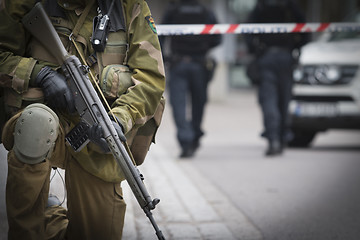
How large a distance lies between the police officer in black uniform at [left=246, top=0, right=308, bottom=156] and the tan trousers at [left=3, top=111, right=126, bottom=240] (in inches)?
205

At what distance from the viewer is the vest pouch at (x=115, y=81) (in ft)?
11.4

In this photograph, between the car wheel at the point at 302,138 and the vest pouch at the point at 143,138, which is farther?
the car wheel at the point at 302,138

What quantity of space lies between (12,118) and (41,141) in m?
0.25

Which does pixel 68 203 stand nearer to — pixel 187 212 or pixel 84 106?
pixel 84 106

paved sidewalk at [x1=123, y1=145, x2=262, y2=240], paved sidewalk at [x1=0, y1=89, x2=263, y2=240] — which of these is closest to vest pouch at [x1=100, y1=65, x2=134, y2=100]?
paved sidewalk at [x1=0, y1=89, x2=263, y2=240]

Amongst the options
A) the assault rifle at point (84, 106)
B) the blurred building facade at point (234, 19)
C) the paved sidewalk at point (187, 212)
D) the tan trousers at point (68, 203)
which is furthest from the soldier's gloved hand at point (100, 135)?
the blurred building facade at point (234, 19)

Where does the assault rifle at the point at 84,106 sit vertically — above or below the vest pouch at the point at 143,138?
above

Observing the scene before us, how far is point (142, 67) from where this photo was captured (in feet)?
11.6

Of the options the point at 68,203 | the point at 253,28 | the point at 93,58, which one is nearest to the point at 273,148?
the point at 253,28

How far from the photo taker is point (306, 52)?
9477mm

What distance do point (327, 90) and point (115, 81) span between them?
596 centimetres

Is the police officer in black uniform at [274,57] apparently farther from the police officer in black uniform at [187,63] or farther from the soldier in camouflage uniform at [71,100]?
the soldier in camouflage uniform at [71,100]

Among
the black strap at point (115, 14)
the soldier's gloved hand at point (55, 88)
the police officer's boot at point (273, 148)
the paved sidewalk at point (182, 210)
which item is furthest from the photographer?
the police officer's boot at point (273, 148)

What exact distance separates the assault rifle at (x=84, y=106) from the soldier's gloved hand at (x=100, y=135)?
0.7 inches
